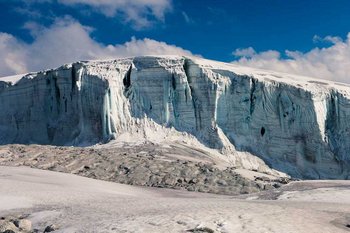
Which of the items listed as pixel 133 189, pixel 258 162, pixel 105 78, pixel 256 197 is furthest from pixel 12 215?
pixel 258 162

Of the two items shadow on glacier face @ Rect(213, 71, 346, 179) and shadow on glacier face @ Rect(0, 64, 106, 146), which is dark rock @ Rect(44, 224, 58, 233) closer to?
shadow on glacier face @ Rect(0, 64, 106, 146)

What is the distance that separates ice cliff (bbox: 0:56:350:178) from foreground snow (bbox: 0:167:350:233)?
13.4m

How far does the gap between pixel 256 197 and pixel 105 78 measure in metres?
17.3

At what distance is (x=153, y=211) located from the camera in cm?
1390

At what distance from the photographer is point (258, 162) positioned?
34.4m

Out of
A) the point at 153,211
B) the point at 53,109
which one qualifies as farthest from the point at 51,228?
the point at 53,109

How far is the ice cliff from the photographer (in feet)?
112

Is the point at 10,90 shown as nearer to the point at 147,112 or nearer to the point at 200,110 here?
the point at 147,112

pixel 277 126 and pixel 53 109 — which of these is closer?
pixel 277 126

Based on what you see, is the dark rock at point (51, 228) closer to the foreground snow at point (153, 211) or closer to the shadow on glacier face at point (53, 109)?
the foreground snow at point (153, 211)

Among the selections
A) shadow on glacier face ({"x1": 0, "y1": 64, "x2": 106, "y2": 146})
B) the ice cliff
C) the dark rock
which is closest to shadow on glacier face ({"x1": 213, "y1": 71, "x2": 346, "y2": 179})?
the ice cliff

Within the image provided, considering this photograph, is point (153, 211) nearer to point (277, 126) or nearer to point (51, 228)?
point (51, 228)

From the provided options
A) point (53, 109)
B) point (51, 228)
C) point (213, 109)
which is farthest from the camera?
point (53, 109)

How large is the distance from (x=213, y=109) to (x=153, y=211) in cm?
2148
